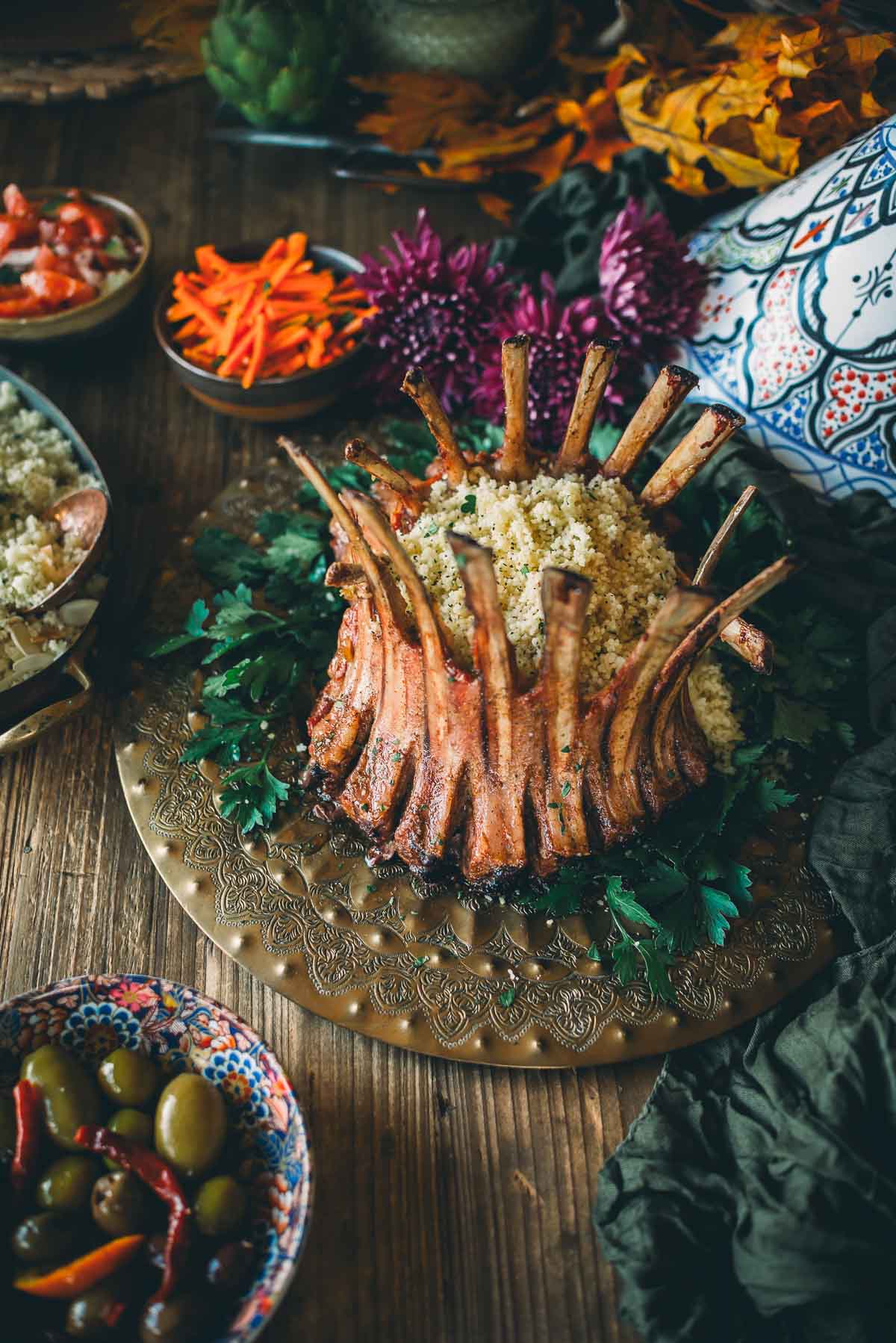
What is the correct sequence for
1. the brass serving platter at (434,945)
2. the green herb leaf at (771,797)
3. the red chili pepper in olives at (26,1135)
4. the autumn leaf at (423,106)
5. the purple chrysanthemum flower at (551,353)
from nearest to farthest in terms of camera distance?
the red chili pepper in olives at (26,1135), the brass serving platter at (434,945), the green herb leaf at (771,797), the purple chrysanthemum flower at (551,353), the autumn leaf at (423,106)

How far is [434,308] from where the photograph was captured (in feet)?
7.36

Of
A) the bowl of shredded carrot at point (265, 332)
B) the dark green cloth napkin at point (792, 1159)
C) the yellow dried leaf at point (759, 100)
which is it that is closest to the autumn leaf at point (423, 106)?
the yellow dried leaf at point (759, 100)

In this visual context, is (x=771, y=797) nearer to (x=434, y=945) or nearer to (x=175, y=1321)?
(x=434, y=945)

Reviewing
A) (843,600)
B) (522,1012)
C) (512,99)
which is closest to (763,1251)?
(522,1012)

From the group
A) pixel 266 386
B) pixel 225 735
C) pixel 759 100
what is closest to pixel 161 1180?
pixel 225 735

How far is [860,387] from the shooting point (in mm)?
2086

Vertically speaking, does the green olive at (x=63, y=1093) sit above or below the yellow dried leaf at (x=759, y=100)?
below

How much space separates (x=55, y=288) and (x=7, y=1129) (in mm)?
1747

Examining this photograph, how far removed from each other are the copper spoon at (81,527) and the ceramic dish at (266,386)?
37 cm

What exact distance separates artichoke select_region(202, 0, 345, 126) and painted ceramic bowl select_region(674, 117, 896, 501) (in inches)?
44.2

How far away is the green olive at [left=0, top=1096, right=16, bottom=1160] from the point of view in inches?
56.1

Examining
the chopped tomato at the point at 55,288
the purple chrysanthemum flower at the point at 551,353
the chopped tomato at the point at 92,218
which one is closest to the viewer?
the purple chrysanthemum flower at the point at 551,353

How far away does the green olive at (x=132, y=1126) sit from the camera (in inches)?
57.0

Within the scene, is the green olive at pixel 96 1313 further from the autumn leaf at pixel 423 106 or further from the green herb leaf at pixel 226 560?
the autumn leaf at pixel 423 106
